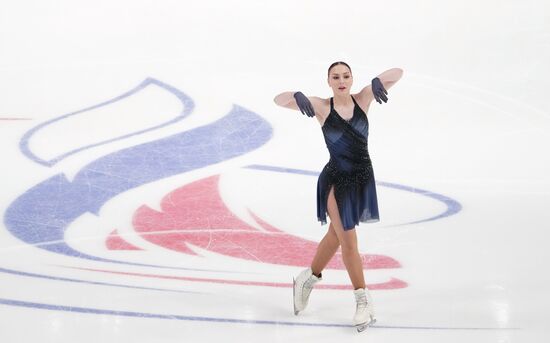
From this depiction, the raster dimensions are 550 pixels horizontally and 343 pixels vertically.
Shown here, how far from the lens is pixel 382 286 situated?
5.83m

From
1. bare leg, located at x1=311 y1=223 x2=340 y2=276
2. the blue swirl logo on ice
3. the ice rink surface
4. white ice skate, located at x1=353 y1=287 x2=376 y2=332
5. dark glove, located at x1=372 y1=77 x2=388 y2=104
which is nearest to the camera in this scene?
white ice skate, located at x1=353 y1=287 x2=376 y2=332

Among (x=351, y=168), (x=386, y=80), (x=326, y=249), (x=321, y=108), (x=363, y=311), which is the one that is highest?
(x=386, y=80)

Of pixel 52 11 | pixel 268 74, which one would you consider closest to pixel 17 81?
pixel 52 11

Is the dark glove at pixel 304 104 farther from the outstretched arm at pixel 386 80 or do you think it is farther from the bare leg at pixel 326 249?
the bare leg at pixel 326 249

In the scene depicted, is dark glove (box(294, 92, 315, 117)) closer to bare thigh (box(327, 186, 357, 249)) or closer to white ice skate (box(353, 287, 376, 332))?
bare thigh (box(327, 186, 357, 249))

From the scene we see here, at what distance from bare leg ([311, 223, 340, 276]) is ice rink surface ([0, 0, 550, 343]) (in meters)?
0.24

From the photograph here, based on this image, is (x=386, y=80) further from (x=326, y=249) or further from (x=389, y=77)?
(x=326, y=249)

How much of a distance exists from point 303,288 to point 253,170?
8.83 ft

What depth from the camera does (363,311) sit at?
5141 millimetres

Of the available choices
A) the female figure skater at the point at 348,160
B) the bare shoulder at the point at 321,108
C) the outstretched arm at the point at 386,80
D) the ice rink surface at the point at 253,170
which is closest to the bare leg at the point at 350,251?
the female figure skater at the point at 348,160

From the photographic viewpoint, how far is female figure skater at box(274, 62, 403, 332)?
5.21 m

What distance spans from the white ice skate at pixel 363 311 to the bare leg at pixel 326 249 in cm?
29

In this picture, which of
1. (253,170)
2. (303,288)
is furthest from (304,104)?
(253,170)

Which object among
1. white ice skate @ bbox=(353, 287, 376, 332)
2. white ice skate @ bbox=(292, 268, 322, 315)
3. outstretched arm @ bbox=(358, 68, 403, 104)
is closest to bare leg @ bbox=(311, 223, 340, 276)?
white ice skate @ bbox=(292, 268, 322, 315)
